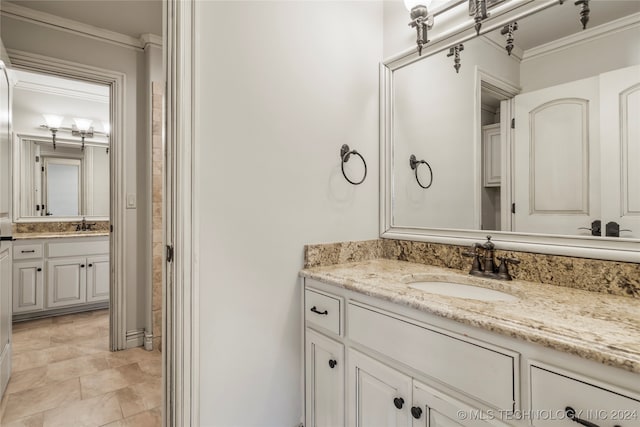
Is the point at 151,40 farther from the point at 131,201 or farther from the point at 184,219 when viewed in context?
the point at 184,219

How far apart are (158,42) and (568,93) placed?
2721 mm

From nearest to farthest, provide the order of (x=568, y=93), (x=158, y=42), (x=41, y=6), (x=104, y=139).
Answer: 1. (x=568, y=93)
2. (x=41, y=6)
3. (x=158, y=42)
4. (x=104, y=139)

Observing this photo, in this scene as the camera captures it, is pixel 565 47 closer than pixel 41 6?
Yes

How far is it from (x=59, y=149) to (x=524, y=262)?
4.69 m

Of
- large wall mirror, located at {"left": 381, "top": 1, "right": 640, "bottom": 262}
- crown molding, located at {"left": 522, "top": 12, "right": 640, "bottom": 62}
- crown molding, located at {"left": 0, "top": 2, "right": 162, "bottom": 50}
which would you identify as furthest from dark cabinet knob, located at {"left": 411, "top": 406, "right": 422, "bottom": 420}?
crown molding, located at {"left": 0, "top": 2, "right": 162, "bottom": 50}

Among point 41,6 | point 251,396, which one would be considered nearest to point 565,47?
point 251,396

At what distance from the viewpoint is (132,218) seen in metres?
2.58

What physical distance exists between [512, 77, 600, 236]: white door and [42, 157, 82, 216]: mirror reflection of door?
4508 mm

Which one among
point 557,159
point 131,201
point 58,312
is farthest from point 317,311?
point 58,312

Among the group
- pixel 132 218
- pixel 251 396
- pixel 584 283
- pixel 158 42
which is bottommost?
pixel 251 396

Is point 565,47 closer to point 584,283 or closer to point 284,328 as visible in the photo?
point 584,283

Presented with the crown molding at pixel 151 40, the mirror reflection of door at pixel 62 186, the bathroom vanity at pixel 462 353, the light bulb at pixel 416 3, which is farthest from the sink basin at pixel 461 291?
the mirror reflection of door at pixel 62 186

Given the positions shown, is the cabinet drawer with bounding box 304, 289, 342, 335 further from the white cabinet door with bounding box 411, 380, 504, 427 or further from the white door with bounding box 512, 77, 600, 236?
the white door with bounding box 512, 77, 600, 236

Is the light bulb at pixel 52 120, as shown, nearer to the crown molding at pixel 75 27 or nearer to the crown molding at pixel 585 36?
the crown molding at pixel 75 27
